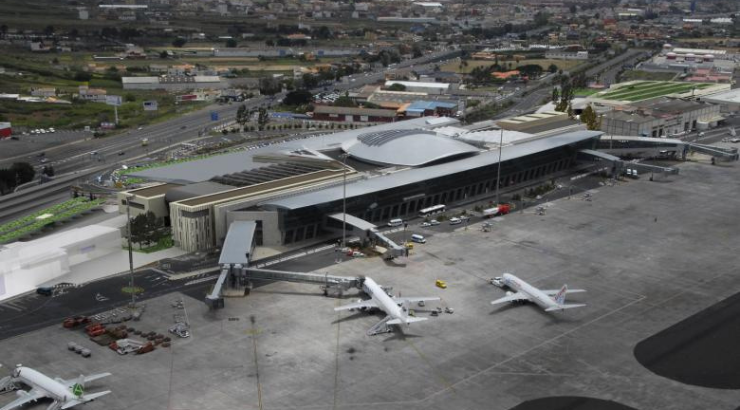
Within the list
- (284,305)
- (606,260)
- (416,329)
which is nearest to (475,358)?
(416,329)

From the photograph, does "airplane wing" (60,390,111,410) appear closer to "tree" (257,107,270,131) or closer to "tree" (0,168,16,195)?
"tree" (0,168,16,195)

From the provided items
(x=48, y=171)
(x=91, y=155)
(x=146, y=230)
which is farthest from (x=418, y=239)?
(x=91, y=155)

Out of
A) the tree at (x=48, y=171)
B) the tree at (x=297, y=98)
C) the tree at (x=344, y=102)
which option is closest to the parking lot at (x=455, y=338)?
the tree at (x=48, y=171)

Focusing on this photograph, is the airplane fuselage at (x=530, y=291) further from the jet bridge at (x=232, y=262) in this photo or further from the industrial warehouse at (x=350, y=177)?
the jet bridge at (x=232, y=262)

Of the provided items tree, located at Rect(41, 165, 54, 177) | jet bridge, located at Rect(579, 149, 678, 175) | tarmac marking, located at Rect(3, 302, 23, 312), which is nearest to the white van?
tarmac marking, located at Rect(3, 302, 23, 312)

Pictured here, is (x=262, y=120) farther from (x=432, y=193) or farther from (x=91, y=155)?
(x=432, y=193)

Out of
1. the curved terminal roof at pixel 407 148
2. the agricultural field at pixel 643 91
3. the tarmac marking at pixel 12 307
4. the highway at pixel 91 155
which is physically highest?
the agricultural field at pixel 643 91

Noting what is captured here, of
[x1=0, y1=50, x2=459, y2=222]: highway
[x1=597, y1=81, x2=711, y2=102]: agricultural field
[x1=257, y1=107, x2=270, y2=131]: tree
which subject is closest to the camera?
[x1=0, y1=50, x2=459, y2=222]: highway
